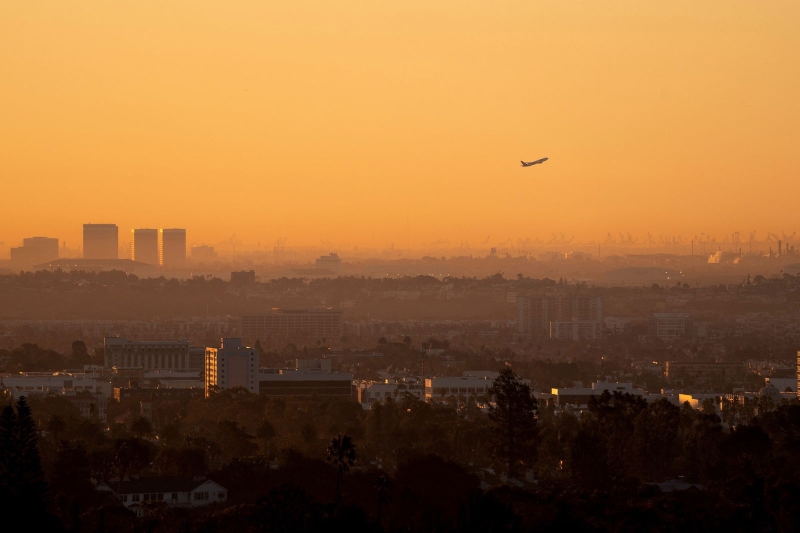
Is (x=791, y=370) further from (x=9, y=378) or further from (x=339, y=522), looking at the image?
(x=339, y=522)

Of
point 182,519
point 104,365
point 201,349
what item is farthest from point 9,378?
point 182,519

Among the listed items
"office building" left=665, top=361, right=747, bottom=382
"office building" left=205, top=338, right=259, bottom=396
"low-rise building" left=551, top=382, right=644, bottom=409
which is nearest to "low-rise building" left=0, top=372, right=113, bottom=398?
"office building" left=205, top=338, right=259, bottom=396

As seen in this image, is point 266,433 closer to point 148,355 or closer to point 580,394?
point 580,394

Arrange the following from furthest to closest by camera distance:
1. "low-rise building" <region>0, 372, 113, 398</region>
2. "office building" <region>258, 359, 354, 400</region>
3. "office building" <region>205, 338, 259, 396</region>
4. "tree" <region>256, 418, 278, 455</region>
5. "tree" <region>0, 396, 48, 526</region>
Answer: "office building" <region>205, 338, 259, 396</region> < "office building" <region>258, 359, 354, 400</region> < "low-rise building" <region>0, 372, 113, 398</region> < "tree" <region>256, 418, 278, 455</region> < "tree" <region>0, 396, 48, 526</region>

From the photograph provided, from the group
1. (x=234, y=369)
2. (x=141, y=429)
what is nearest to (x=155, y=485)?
(x=141, y=429)

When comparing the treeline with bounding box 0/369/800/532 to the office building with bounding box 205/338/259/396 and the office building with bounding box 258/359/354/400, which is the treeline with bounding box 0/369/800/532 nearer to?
the office building with bounding box 258/359/354/400

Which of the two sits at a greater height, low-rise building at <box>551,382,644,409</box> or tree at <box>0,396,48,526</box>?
tree at <box>0,396,48,526</box>

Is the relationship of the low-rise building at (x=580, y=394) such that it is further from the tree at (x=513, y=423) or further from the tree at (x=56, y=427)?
the tree at (x=56, y=427)
